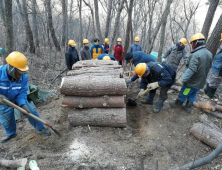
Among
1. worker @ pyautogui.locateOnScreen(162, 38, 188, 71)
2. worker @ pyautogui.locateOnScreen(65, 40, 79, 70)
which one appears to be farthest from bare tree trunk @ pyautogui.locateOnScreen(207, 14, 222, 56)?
worker @ pyautogui.locateOnScreen(65, 40, 79, 70)

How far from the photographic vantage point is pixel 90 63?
4.63m

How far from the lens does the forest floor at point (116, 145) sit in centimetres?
246

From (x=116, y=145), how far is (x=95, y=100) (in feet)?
3.44

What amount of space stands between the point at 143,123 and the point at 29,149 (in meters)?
2.51

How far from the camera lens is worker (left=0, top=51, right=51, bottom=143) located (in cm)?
254

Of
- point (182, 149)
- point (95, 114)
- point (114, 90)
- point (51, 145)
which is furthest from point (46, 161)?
point (182, 149)

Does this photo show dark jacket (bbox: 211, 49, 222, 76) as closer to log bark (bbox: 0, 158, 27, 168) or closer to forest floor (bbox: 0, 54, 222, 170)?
forest floor (bbox: 0, 54, 222, 170)

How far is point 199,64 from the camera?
348 centimetres

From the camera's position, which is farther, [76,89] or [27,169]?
[76,89]

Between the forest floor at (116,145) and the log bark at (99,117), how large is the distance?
0.13 m

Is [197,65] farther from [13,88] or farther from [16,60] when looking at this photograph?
[13,88]

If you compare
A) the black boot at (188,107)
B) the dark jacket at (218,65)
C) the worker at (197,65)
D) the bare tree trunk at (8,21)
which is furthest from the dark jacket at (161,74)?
the bare tree trunk at (8,21)

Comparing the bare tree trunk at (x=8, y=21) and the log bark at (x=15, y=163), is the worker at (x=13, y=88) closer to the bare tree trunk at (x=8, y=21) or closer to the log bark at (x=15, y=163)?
the log bark at (x=15, y=163)

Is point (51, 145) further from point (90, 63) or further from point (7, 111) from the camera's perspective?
point (90, 63)
